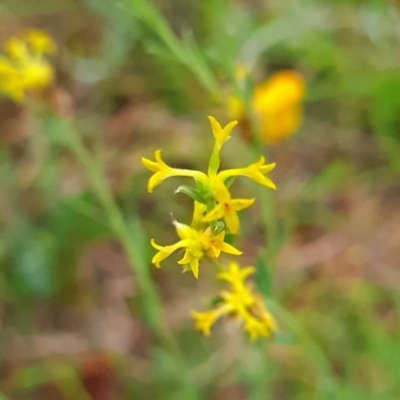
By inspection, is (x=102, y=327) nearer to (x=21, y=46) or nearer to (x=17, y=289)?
(x=17, y=289)

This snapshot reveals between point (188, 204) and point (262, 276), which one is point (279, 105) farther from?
A: point (262, 276)

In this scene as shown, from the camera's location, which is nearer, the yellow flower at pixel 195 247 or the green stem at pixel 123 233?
the yellow flower at pixel 195 247

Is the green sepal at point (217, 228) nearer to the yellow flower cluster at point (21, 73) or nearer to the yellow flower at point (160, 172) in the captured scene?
the yellow flower at point (160, 172)

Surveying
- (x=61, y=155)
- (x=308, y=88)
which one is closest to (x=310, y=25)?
(x=308, y=88)

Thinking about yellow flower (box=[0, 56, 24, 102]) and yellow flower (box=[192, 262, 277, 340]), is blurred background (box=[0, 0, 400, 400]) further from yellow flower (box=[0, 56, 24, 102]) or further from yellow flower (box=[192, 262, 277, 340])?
yellow flower (box=[192, 262, 277, 340])

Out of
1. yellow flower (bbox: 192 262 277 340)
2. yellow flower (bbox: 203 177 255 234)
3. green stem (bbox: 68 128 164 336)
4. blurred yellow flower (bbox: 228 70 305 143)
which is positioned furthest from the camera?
blurred yellow flower (bbox: 228 70 305 143)

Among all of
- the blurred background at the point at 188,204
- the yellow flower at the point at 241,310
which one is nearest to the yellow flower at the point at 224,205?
the yellow flower at the point at 241,310

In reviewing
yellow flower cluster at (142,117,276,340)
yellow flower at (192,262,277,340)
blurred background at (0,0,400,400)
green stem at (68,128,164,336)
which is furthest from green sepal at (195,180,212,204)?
blurred background at (0,0,400,400)
